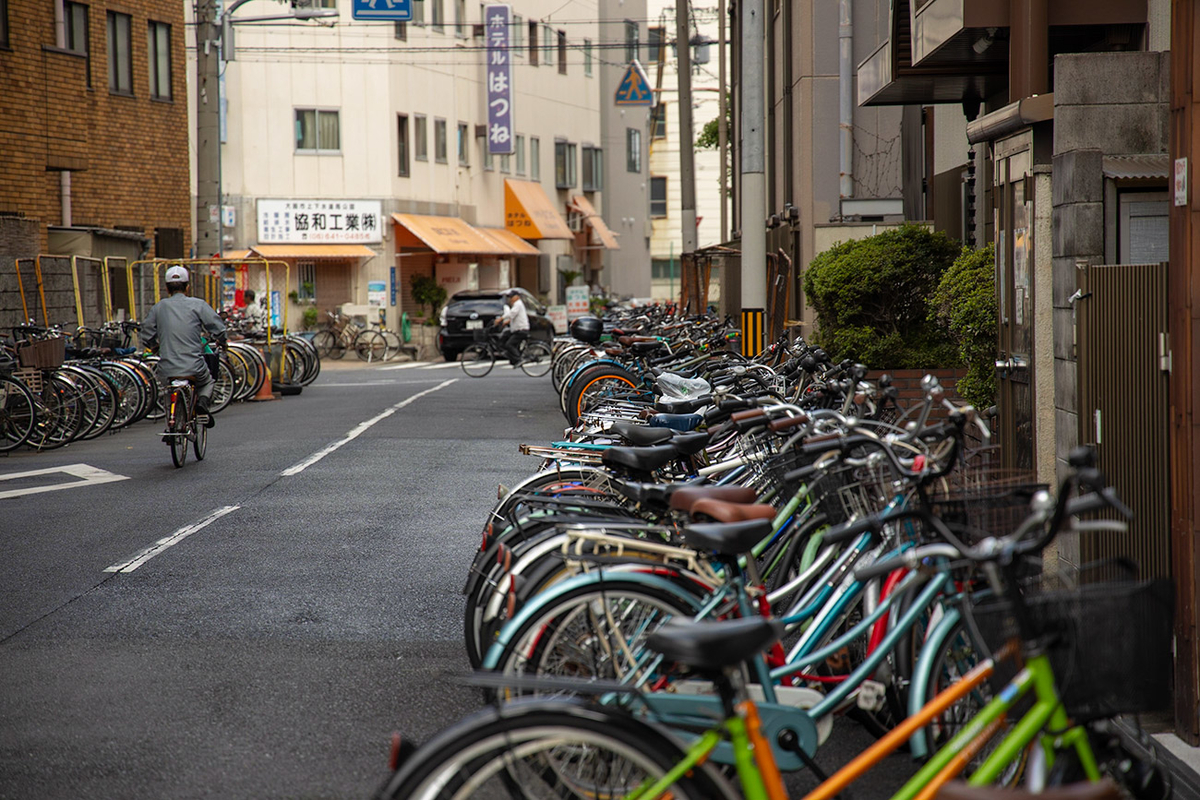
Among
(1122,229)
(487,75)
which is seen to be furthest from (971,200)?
(487,75)

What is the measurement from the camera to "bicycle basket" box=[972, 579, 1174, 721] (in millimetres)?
2984

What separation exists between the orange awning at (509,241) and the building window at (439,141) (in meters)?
3.04

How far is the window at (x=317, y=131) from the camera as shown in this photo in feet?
128

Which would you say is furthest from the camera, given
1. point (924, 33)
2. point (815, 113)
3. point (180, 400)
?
point (815, 113)

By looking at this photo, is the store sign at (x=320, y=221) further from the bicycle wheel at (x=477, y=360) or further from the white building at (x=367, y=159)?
the bicycle wheel at (x=477, y=360)

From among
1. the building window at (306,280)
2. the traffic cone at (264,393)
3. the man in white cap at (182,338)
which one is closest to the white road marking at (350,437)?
the man in white cap at (182,338)

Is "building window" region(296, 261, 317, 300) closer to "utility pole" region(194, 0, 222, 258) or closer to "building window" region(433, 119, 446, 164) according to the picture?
"building window" region(433, 119, 446, 164)

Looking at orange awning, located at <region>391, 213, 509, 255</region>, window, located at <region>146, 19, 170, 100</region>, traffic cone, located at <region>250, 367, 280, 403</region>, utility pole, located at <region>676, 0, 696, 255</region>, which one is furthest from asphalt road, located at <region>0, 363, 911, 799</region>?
orange awning, located at <region>391, 213, 509, 255</region>

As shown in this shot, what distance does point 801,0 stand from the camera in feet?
58.3

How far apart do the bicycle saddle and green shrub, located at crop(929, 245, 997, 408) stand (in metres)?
5.68

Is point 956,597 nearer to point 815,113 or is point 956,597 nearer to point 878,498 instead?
point 878,498

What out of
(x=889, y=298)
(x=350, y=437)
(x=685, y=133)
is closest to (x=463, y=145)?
(x=685, y=133)

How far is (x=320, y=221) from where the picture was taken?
38469 millimetres

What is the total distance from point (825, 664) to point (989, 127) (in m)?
4.02
